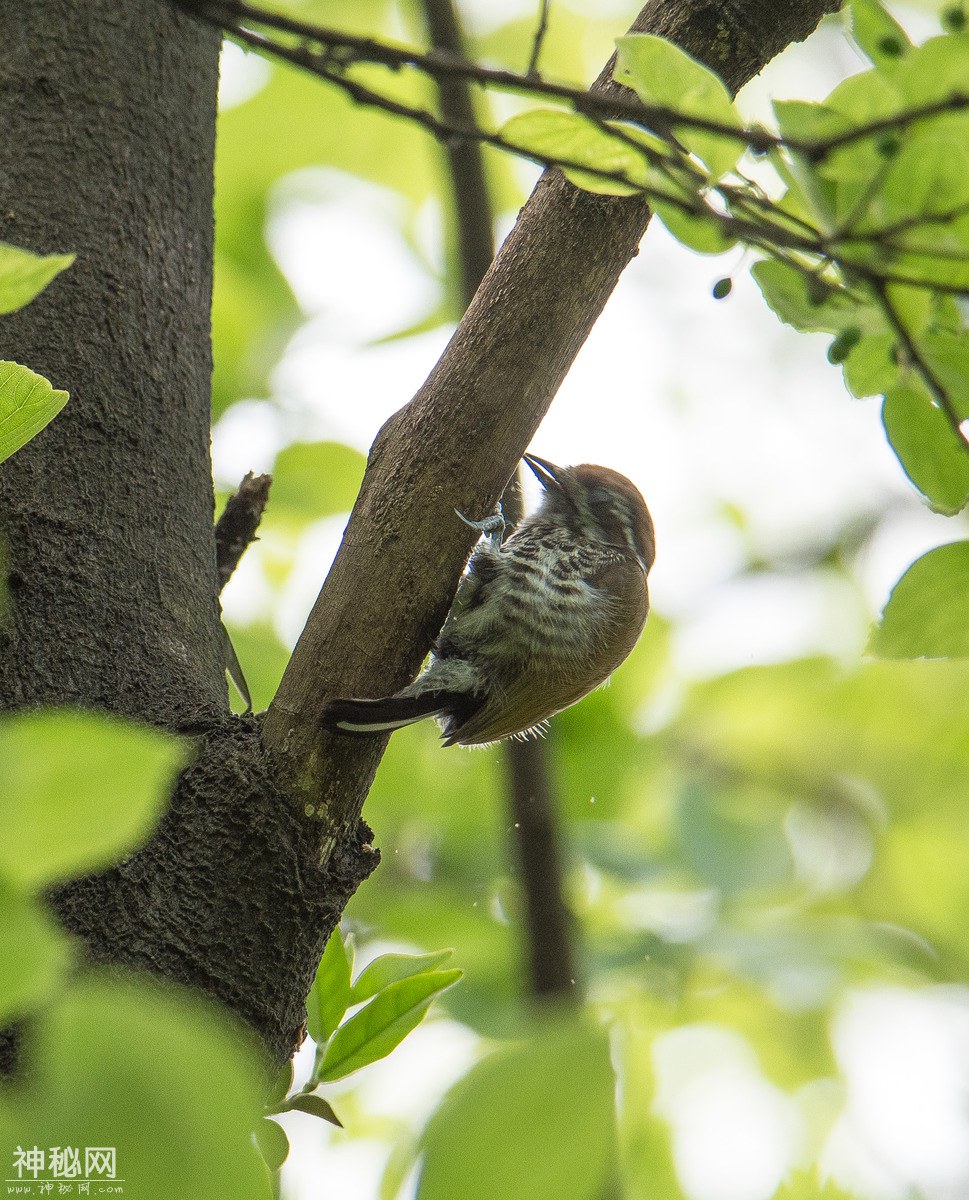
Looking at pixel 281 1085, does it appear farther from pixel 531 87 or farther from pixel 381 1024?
pixel 531 87

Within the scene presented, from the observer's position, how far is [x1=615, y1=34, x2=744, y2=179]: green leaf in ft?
2.68

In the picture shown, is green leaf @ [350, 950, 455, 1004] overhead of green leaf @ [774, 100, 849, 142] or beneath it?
beneath

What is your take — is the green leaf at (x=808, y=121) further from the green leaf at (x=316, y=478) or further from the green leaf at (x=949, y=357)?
the green leaf at (x=316, y=478)

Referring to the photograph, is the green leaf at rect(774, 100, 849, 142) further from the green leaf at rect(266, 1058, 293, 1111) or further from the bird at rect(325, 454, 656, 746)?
the bird at rect(325, 454, 656, 746)

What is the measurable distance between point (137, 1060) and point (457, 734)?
1954 millimetres

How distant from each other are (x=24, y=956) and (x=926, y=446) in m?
0.75

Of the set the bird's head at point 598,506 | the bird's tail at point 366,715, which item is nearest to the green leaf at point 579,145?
the bird's tail at point 366,715

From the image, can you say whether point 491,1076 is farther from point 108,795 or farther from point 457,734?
point 457,734

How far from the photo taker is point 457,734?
7.84 feet

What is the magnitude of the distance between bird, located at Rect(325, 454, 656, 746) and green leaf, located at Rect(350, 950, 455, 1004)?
0.77 m

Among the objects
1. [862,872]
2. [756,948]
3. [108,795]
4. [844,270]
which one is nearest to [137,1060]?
[108,795]

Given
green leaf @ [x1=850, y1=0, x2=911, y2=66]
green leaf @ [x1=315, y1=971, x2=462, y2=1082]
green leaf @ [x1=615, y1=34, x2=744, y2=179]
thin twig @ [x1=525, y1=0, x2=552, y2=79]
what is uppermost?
thin twig @ [x1=525, y1=0, x2=552, y2=79]

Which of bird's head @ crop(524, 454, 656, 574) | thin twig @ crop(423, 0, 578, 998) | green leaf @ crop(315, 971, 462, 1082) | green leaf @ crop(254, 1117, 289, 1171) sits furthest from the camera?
bird's head @ crop(524, 454, 656, 574)

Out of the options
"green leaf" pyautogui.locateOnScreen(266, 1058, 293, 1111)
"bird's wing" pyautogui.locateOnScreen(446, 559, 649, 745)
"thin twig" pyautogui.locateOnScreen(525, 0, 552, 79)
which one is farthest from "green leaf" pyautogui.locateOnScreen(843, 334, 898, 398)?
"bird's wing" pyautogui.locateOnScreen(446, 559, 649, 745)
